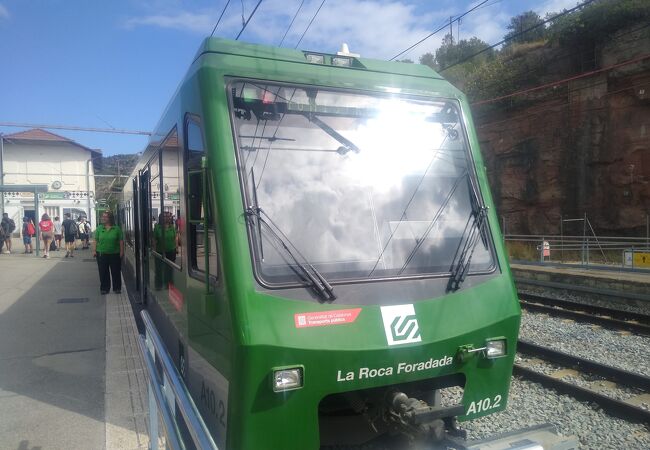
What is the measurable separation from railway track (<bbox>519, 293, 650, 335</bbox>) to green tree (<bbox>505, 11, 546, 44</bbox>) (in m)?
29.1

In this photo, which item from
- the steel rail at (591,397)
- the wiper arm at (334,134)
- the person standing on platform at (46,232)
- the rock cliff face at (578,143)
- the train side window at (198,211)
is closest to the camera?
the train side window at (198,211)

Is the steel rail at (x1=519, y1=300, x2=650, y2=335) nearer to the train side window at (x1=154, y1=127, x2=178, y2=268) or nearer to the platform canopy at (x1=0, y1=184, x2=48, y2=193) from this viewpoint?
the train side window at (x1=154, y1=127, x2=178, y2=268)

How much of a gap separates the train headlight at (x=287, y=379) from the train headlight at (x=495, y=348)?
131cm

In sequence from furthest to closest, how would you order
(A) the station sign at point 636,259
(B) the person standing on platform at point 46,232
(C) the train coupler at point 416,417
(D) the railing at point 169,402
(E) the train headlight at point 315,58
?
(B) the person standing on platform at point 46,232 < (A) the station sign at point 636,259 < (E) the train headlight at point 315,58 < (C) the train coupler at point 416,417 < (D) the railing at point 169,402

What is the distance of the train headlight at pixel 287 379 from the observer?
2.96 metres

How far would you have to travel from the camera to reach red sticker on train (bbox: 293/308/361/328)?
307cm

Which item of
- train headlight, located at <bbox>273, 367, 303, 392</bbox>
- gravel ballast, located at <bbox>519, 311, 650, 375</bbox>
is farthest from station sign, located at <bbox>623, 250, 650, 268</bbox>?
train headlight, located at <bbox>273, 367, 303, 392</bbox>

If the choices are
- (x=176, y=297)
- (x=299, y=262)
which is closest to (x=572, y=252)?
(x=176, y=297)

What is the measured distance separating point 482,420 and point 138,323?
18.2 feet

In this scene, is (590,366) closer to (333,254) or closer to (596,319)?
(596,319)

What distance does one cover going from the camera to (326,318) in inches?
123

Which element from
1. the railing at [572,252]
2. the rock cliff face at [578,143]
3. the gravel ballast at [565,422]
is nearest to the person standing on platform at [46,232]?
the railing at [572,252]

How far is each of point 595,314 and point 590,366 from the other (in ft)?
15.1

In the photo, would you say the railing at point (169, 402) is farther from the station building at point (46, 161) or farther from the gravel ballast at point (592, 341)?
the station building at point (46, 161)
